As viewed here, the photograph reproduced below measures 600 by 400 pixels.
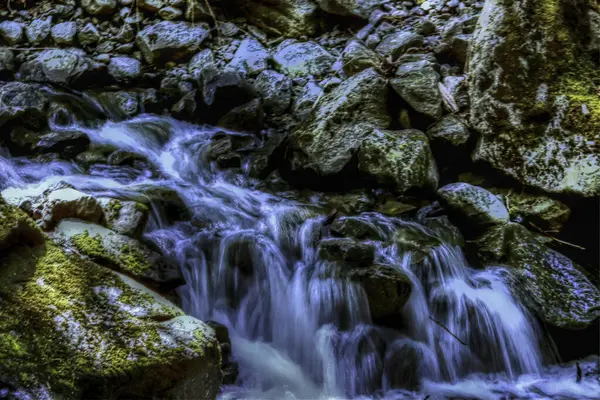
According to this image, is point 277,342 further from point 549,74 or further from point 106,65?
point 106,65

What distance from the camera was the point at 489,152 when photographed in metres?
4.40

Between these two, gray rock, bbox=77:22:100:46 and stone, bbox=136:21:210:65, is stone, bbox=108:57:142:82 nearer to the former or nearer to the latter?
stone, bbox=136:21:210:65

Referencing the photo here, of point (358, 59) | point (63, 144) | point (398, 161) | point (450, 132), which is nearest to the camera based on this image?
point (398, 161)

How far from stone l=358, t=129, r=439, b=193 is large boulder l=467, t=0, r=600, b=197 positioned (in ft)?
2.10

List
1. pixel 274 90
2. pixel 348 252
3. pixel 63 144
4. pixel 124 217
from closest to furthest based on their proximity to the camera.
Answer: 1. pixel 124 217
2. pixel 348 252
3. pixel 63 144
4. pixel 274 90

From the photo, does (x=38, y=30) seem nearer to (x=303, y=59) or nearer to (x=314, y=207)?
(x=303, y=59)

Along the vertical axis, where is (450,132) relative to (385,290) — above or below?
above

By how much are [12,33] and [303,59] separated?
5017 mm

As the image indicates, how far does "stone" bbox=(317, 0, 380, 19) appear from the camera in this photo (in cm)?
667

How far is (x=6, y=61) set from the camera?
6.98 metres

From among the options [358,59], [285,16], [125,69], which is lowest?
[125,69]

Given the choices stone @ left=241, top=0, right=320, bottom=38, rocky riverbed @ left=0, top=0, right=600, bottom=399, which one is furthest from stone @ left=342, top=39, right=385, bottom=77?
stone @ left=241, top=0, right=320, bottom=38

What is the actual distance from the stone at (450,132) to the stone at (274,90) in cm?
204

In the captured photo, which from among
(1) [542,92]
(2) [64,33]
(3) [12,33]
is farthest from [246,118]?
(3) [12,33]
